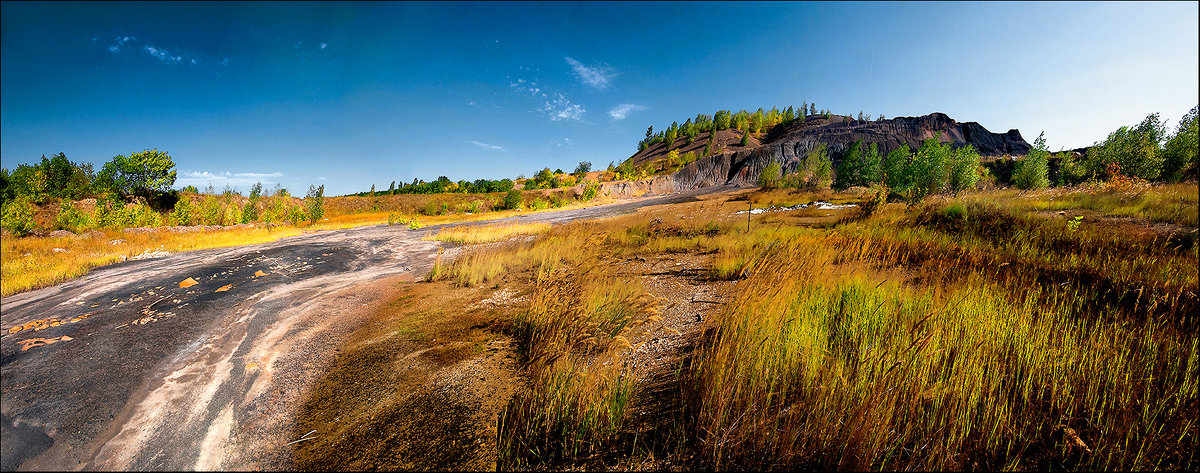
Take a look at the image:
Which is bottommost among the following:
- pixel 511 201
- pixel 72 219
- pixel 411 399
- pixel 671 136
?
pixel 411 399

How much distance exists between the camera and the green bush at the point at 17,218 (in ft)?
6.86

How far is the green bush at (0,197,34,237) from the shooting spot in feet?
6.86

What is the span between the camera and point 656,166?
243ft

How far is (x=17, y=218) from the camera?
2.16m

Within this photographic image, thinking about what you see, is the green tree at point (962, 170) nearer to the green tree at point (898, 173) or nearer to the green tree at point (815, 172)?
the green tree at point (898, 173)

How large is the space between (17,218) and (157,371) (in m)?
1.23

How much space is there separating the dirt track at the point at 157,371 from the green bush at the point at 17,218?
430 millimetres

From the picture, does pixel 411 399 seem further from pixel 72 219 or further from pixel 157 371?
pixel 72 219

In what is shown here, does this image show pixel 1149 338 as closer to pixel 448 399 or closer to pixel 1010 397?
pixel 1010 397

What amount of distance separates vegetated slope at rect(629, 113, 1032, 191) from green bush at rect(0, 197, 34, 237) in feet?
186

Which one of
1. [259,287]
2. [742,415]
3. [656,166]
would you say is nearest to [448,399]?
[742,415]

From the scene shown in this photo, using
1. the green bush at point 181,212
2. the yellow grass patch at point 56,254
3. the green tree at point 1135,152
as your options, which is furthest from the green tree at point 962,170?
the green bush at point 181,212

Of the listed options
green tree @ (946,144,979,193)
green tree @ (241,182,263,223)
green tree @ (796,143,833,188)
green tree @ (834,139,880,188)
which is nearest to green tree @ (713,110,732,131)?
green tree @ (796,143,833,188)

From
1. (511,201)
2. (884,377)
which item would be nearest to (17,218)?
(884,377)
